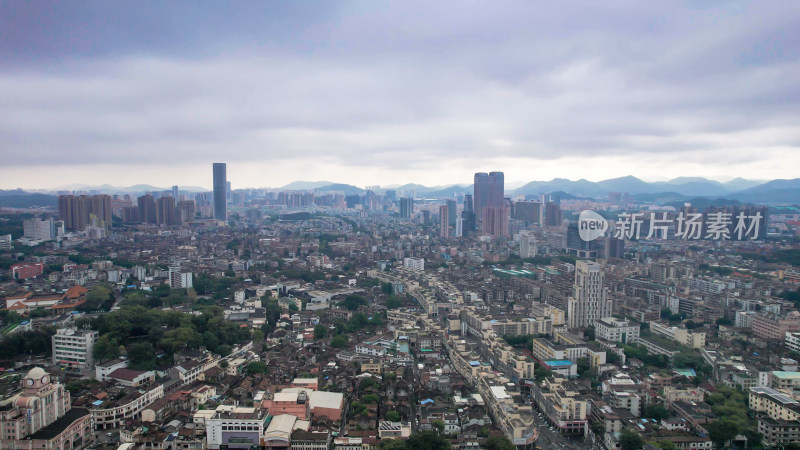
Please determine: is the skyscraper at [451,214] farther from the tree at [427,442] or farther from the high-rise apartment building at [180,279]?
the tree at [427,442]

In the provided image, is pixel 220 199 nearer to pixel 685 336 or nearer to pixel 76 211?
pixel 76 211

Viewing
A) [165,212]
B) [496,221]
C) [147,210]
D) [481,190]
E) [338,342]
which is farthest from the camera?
[481,190]

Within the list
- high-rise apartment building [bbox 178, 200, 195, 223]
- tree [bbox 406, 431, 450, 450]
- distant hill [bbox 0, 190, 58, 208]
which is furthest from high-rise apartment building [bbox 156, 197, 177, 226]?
tree [bbox 406, 431, 450, 450]

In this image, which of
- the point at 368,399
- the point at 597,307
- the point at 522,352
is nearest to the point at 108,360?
the point at 368,399

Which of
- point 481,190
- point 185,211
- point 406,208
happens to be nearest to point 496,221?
point 481,190

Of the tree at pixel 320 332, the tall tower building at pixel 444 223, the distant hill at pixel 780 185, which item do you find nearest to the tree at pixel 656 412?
the tree at pixel 320 332

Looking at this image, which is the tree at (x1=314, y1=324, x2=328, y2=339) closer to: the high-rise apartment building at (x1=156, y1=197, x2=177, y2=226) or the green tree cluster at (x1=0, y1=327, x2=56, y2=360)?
the green tree cluster at (x1=0, y1=327, x2=56, y2=360)

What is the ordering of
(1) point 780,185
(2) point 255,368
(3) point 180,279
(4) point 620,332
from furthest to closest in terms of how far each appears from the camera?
(1) point 780,185
(3) point 180,279
(4) point 620,332
(2) point 255,368
